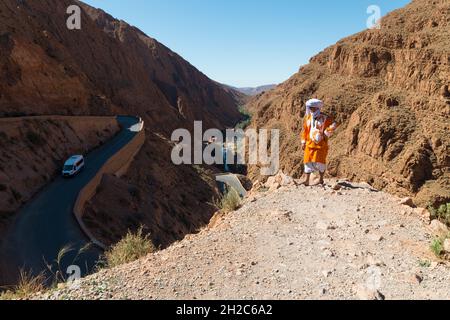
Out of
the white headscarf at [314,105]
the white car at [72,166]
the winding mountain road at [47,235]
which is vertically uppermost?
the white headscarf at [314,105]

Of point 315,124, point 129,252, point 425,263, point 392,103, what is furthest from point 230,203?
point 392,103

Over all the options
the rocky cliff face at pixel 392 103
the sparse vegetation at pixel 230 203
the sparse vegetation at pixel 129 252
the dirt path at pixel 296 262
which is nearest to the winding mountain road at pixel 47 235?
the sparse vegetation at pixel 129 252

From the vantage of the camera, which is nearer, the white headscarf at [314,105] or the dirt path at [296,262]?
the dirt path at [296,262]

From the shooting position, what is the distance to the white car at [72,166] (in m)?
20.8

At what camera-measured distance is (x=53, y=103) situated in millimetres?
27719

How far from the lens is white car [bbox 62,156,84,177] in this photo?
20750 mm

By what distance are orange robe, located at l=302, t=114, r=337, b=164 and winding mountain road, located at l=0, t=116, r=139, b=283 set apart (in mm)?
6792

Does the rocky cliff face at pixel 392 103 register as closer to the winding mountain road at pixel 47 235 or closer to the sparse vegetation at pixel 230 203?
the winding mountain road at pixel 47 235

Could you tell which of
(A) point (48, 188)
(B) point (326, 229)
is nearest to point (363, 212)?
(B) point (326, 229)

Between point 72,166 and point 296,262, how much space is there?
1851 centimetres

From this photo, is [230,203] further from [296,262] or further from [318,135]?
[296,262]

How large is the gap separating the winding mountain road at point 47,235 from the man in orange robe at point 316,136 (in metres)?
6.72

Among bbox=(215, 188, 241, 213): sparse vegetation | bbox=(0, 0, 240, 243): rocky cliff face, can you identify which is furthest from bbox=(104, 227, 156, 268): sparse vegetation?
bbox=(0, 0, 240, 243): rocky cliff face

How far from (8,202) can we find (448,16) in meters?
53.7
